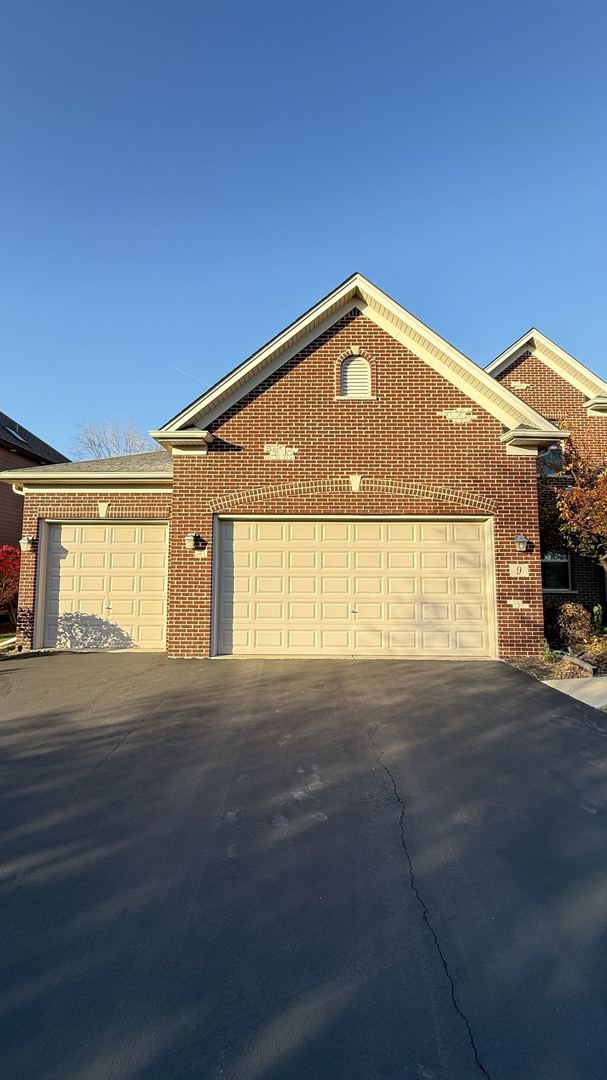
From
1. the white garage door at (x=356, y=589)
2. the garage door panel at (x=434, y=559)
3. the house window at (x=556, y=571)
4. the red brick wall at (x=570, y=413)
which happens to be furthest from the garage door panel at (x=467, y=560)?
the red brick wall at (x=570, y=413)

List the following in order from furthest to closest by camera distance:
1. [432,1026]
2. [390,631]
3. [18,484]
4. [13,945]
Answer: [18,484]
[390,631]
[13,945]
[432,1026]

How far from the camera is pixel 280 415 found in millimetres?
9344

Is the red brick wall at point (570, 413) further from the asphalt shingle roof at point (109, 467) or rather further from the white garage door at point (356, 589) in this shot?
the asphalt shingle roof at point (109, 467)

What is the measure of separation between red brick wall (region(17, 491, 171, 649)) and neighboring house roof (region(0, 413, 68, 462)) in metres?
8.61

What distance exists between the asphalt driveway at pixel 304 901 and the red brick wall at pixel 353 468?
12.2ft

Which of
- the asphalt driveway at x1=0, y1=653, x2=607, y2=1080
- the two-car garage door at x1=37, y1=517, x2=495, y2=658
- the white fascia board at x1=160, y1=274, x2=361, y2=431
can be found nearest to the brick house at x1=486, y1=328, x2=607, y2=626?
the two-car garage door at x1=37, y1=517, x2=495, y2=658

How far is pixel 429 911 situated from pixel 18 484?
10.8m

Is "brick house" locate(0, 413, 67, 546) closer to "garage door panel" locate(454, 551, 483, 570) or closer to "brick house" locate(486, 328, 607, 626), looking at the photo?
"garage door panel" locate(454, 551, 483, 570)

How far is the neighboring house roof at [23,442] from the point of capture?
17583 mm

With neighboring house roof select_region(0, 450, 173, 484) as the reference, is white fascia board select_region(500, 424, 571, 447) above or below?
above

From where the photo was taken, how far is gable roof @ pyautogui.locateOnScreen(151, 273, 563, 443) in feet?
29.9

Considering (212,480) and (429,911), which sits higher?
(212,480)

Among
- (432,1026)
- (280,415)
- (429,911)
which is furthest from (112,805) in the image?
(280,415)

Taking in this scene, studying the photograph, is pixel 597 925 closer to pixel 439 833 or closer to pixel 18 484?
pixel 439 833
